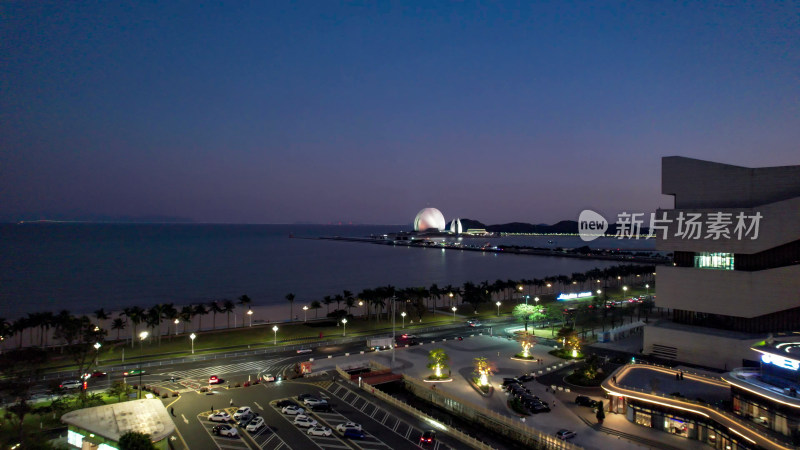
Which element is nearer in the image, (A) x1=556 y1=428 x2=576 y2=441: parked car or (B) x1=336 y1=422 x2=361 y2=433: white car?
(A) x1=556 y1=428 x2=576 y2=441: parked car

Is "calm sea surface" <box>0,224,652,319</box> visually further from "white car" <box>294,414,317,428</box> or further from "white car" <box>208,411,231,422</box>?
"white car" <box>294,414,317,428</box>

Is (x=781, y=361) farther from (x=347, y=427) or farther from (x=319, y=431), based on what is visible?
(x=319, y=431)

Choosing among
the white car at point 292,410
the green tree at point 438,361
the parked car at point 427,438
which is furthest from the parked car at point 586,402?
the white car at point 292,410

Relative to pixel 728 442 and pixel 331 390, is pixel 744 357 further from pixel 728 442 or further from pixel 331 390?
pixel 331 390

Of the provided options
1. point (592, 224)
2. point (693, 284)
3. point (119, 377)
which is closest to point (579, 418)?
point (693, 284)

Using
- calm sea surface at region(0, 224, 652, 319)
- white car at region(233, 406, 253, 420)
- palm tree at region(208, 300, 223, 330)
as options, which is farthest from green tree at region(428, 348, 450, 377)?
calm sea surface at region(0, 224, 652, 319)
